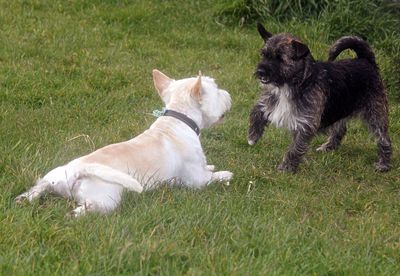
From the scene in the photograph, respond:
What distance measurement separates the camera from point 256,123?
671 centimetres

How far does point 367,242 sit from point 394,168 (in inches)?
101

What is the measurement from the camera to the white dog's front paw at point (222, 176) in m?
5.77

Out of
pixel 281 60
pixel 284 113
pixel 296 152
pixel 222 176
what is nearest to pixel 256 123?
pixel 284 113

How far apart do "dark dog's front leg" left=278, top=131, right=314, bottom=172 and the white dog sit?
0.76 meters

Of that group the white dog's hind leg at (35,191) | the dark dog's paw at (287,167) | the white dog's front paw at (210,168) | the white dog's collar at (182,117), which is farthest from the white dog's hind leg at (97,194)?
the dark dog's paw at (287,167)

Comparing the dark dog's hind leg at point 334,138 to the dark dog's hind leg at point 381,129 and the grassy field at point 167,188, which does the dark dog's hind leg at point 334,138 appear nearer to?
the grassy field at point 167,188

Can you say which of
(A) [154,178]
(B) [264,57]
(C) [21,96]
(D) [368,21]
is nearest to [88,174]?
(A) [154,178]

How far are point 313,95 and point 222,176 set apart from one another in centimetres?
131

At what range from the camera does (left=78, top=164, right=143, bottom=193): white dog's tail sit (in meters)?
4.48

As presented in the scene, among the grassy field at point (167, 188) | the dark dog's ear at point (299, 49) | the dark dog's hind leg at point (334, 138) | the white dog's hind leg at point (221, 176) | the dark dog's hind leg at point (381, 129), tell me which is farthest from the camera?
the dark dog's hind leg at point (334, 138)

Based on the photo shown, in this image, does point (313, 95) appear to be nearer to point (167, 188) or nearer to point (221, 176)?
point (221, 176)

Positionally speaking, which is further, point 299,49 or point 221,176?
point 299,49

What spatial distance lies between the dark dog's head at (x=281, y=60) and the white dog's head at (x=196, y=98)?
1.42ft

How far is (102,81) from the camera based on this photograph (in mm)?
8539
